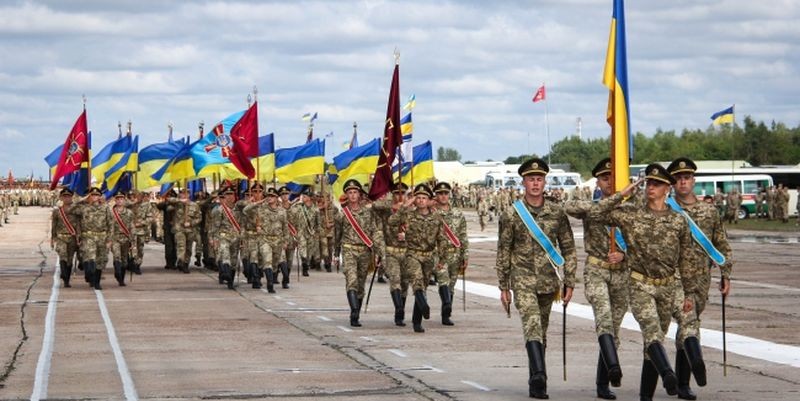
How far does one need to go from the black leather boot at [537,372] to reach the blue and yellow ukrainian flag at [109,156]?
2951 centimetres

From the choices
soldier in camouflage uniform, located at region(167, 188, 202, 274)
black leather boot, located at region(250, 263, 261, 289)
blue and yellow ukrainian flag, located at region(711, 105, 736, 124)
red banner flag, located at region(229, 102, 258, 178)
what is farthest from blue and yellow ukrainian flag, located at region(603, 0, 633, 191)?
blue and yellow ukrainian flag, located at region(711, 105, 736, 124)

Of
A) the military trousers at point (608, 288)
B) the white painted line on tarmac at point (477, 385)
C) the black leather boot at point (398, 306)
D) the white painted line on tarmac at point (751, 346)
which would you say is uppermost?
the military trousers at point (608, 288)

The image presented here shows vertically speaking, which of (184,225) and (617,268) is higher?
(184,225)

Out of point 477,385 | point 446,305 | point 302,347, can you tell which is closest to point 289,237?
point 446,305

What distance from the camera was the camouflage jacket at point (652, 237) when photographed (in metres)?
12.0

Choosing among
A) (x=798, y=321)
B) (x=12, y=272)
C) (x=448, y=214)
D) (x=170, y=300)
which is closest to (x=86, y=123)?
(x=12, y=272)

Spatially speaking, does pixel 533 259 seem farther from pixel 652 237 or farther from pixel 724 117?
pixel 724 117

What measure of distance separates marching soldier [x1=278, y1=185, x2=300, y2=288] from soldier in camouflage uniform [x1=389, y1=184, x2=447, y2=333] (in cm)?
875

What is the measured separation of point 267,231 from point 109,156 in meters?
15.6

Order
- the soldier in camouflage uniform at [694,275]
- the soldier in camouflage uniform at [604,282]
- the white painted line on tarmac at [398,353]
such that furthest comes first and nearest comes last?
the white painted line on tarmac at [398,353] < the soldier in camouflage uniform at [694,275] < the soldier in camouflage uniform at [604,282]

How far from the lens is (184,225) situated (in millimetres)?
35188

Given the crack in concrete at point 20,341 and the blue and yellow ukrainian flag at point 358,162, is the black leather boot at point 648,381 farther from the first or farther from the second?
the blue and yellow ukrainian flag at point 358,162

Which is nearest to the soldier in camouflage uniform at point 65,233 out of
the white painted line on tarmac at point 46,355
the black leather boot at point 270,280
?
the white painted line on tarmac at point 46,355

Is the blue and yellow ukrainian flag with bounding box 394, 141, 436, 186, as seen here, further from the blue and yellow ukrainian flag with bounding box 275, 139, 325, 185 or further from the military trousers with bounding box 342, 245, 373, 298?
the military trousers with bounding box 342, 245, 373, 298
